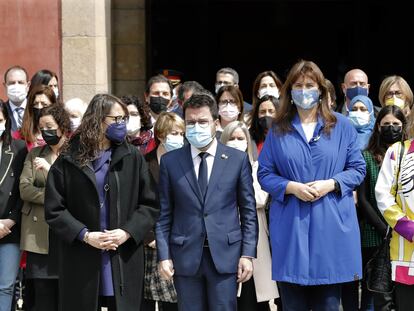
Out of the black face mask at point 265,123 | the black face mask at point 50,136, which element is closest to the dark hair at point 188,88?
the black face mask at point 265,123

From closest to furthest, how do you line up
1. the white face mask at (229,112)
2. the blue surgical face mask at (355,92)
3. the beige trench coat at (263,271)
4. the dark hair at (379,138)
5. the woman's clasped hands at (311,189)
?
the woman's clasped hands at (311,189)
the beige trench coat at (263,271)
the dark hair at (379,138)
the white face mask at (229,112)
the blue surgical face mask at (355,92)

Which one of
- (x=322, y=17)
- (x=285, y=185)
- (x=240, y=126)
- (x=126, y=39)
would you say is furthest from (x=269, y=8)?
(x=285, y=185)

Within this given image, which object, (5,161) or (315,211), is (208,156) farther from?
(5,161)

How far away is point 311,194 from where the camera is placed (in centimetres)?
648

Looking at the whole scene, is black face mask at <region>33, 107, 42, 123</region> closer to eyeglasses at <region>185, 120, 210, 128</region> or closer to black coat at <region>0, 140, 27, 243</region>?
black coat at <region>0, 140, 27, 243</region>

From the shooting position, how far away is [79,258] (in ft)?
22.4

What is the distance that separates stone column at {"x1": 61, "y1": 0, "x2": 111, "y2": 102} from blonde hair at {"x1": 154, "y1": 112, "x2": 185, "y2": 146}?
3844 millimetres

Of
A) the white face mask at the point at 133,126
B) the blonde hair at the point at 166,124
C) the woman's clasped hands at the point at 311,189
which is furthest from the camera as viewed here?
the white face mask at the point at 133,126

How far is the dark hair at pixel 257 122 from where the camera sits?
8.48 meters

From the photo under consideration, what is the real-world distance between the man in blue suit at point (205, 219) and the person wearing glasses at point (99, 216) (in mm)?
224

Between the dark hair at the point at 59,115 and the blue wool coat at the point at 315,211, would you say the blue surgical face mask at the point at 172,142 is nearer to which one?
the dark hair at the point at 59,115

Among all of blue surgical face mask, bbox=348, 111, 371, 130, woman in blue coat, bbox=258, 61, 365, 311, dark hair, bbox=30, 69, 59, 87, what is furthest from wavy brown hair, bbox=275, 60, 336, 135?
dark hair, bbox=30, 69, 59, 87

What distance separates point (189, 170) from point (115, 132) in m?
0.58

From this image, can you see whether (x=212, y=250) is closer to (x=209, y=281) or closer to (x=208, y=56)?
(x=209, y=281)
